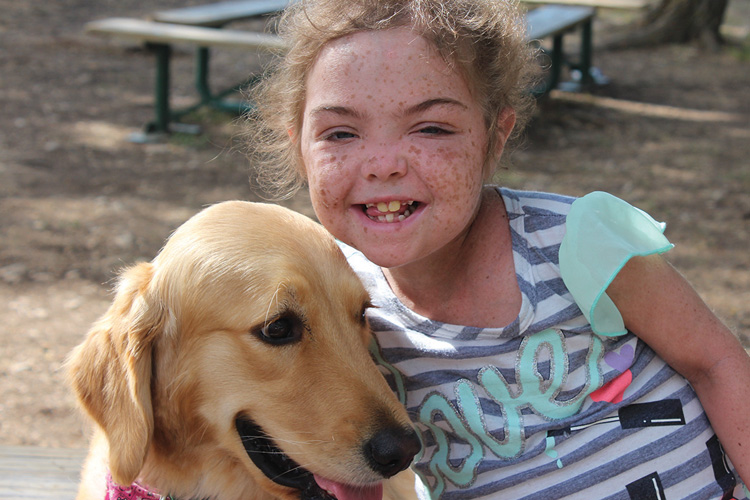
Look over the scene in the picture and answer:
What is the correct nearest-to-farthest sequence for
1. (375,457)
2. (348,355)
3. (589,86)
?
(375,457) → (348,355) → (589,86)

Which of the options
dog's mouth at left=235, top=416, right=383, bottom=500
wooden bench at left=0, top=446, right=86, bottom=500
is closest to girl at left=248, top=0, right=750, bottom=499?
dog's mouth at left=235, top=416, right=383, bottom=500

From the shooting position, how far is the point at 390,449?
232 cm

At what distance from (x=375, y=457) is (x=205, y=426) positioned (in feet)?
1.87

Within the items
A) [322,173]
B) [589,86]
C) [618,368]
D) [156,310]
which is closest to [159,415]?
[156,310]

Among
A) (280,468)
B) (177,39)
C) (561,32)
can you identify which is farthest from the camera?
(561,32)

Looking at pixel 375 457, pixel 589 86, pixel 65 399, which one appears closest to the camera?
pixel 375 457

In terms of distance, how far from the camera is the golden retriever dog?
2387mm

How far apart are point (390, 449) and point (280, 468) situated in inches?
16.6

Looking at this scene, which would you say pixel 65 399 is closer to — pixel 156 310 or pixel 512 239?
pixel 156 310

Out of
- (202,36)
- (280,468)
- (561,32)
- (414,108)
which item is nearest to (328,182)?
(414,108)

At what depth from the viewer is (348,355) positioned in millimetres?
2500

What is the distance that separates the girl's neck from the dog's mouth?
0.61 m

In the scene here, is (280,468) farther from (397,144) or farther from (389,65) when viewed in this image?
(389,65)

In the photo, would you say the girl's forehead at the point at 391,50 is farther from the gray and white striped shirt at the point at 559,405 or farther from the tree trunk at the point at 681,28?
the tree trunk at the point at 681,28
